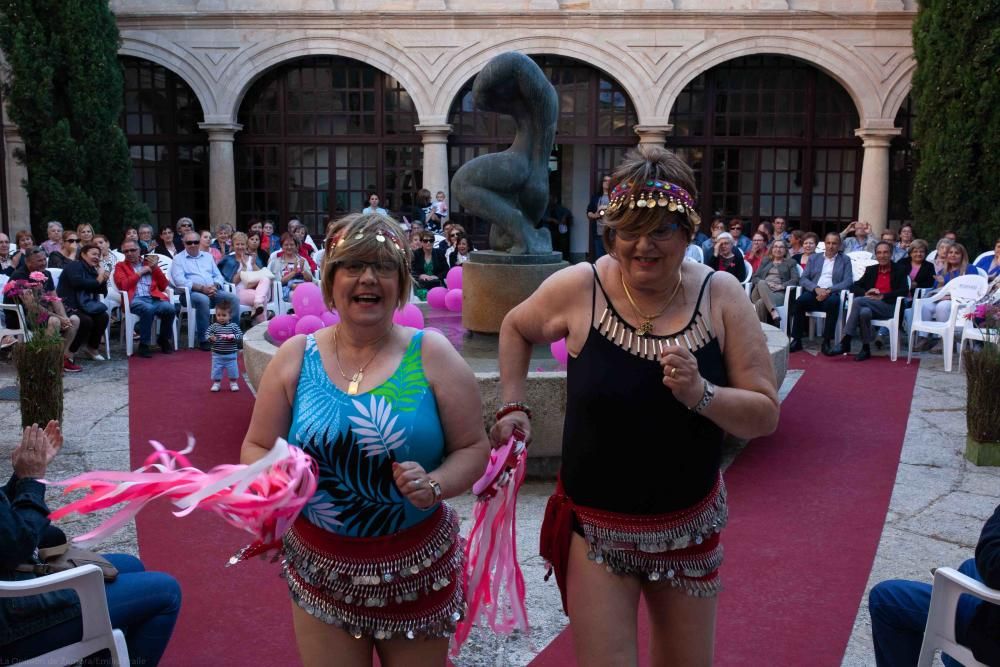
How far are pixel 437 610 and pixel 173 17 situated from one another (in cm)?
1639

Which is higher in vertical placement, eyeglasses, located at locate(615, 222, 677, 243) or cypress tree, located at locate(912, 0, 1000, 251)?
cypress tree, located at locate(912, 0, 1000, 251)

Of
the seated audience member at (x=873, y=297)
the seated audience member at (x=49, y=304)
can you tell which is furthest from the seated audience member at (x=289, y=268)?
the seated audience member at (x=873, y=297)

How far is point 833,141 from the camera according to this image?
18.0 metres

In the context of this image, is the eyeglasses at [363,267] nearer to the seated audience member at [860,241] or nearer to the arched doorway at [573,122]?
the seated audience member at [860,241]

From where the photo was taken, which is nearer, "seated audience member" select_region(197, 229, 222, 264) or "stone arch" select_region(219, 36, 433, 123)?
"seated audience member" select_region(197, 229, 222, 264)

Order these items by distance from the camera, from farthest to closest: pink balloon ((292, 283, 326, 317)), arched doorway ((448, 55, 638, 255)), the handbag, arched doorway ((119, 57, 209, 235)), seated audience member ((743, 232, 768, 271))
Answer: arched doorway ((119, 57, 209, 235)), arched doorway ((448, 55, 638, 255)), seated audience member ((743, 232, 768, 271)), pink balloon ((292, 283, 326, 317)), the handbag

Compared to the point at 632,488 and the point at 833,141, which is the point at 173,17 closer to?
the point at 833,141

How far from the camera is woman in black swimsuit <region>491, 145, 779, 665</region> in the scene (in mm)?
2365

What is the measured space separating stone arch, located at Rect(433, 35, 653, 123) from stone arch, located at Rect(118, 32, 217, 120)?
397 centimetres

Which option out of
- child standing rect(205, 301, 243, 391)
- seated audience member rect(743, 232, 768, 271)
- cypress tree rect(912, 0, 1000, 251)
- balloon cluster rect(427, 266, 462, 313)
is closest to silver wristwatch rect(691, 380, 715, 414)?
balloon cluster rect(427, 266, 462, 313)

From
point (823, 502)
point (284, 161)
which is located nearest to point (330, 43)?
point (284, 161)

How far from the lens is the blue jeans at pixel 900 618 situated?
2723mm

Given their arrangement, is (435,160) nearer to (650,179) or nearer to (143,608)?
(143,608)

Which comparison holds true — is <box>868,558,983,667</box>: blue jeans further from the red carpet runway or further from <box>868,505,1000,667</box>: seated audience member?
the red carpet runway
